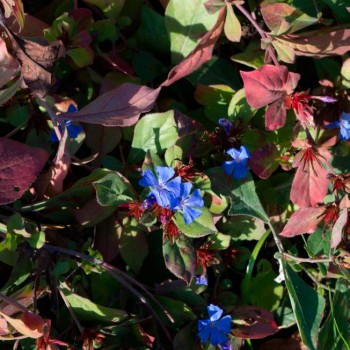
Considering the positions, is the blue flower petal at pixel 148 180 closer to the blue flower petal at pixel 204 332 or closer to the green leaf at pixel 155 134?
the green leaf at pixel 155 134

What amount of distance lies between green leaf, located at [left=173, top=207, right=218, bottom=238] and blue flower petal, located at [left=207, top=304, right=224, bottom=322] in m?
0.24

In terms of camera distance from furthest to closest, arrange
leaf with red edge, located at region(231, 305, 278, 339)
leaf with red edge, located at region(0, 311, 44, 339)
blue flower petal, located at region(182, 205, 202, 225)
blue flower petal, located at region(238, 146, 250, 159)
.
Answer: leaf with red edge, located at region(231, 305, 278, 339) < blue flower petal, located at region(238, 146, 250, 159) < blue flower petal, located at region(182, 205, 202, 225) < leaf with red edge, located at region(0, 311, 44, 339)

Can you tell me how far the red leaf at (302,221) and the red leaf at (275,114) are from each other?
214mm

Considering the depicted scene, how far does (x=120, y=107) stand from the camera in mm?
1313

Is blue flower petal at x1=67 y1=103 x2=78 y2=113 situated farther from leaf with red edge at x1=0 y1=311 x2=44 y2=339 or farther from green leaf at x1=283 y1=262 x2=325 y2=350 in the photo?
green leaf at x1=283 y1=262 x2=325 y2=350

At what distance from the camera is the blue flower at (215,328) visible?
1407 millimetres

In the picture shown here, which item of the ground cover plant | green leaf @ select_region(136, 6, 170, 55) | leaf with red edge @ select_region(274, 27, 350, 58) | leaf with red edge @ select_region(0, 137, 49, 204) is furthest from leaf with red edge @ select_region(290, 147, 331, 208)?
leaf with red edge @ select_region(0, 137, 49, 204)

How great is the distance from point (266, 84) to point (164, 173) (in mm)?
312

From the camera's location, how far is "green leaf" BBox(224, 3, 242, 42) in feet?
4.65

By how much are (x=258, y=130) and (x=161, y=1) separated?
1.35ft

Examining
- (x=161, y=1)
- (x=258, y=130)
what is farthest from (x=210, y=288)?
(x=161, y=1)

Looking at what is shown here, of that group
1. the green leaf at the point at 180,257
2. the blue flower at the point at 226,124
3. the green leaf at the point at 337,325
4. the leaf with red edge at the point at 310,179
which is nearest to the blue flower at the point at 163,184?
the green leaf at the point at 180,257

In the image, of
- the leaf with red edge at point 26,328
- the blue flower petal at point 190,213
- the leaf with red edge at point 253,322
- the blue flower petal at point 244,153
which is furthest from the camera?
the leaf with red edge at point 253,322

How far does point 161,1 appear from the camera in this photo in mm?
1531
